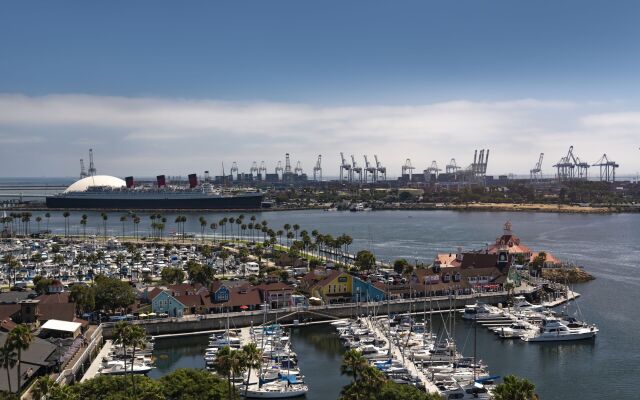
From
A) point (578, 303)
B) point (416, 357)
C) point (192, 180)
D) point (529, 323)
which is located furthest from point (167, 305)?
point (192, 180)

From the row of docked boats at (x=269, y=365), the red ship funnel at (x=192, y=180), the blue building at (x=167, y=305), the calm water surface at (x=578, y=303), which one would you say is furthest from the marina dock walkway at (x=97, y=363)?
the red ship funnel at (x=192, y=180)

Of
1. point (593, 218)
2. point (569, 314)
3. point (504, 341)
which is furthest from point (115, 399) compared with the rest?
point (593, 218)

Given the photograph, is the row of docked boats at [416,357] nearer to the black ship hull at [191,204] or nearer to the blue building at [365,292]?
the blue building at [365,292]

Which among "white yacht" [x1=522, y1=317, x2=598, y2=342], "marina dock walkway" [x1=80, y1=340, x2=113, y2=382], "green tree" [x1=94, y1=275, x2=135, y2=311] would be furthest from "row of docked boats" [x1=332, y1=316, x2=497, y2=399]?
"green tree" [x1=94, y1=275, x2=135, y2=311]

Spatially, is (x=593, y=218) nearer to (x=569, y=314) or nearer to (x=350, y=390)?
(x=569, y=314)

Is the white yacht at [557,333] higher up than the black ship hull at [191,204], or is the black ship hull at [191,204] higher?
the black ship hull at [191,204]

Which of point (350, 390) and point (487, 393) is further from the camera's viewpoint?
point (487, 393)
